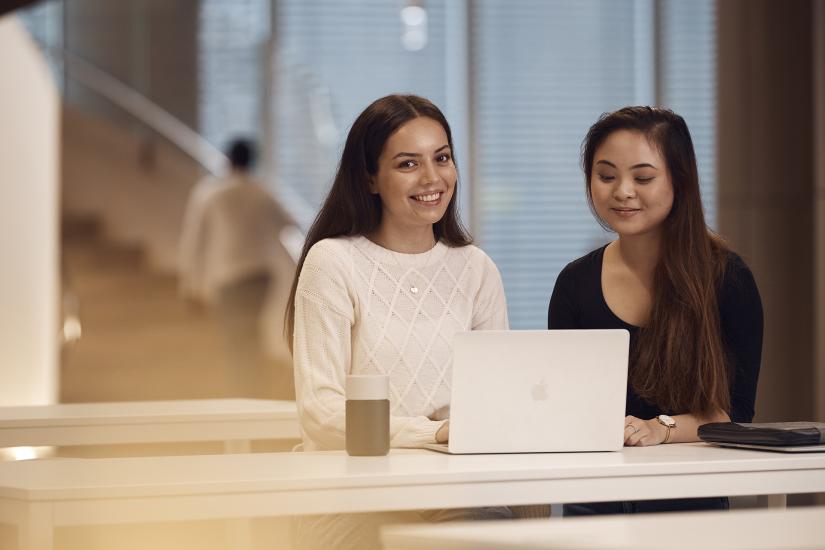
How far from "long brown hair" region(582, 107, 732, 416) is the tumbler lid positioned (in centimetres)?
70

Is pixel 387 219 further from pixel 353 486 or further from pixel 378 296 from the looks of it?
pixel 353 486

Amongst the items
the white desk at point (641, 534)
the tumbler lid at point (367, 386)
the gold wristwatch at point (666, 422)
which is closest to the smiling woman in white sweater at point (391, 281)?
the tumbler lid at point (367, 386)

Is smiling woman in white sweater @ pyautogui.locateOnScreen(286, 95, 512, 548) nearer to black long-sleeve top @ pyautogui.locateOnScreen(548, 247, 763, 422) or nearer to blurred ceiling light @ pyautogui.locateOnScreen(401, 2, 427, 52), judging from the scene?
black long-sleeve top @ pyautogui.locateOnScreen(548, 247, 763, 422)

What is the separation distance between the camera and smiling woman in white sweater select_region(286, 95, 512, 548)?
2.51m

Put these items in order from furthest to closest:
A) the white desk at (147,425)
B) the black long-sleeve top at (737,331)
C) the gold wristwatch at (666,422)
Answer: the white desk at (147,425) → the black long-sleeve top at (737,331) → the gold wristwatch at (666,422)

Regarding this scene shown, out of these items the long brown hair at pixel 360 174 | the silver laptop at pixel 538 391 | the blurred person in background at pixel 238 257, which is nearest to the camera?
the silver laptop at pixel 538 391

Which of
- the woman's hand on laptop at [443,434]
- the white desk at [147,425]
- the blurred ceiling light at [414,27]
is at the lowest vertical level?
the white desk at [147,425]

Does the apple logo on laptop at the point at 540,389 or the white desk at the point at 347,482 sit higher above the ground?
the apple logo on laptop at the point at 540,389

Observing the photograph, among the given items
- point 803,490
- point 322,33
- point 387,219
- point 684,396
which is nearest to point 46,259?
point 322,33

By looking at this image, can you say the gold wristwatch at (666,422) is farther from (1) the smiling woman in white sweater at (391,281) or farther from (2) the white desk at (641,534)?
(2) the white desk at (641,534)

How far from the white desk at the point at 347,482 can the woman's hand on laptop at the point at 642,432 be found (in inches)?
5.6

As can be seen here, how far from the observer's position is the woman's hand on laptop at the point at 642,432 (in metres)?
2.33

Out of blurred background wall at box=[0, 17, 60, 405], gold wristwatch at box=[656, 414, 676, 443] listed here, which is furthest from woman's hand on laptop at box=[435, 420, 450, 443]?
blurred background wall at box=[0, 17, 60, 405]

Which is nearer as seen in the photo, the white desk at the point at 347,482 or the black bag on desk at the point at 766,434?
the white desk at the point at 347,482
